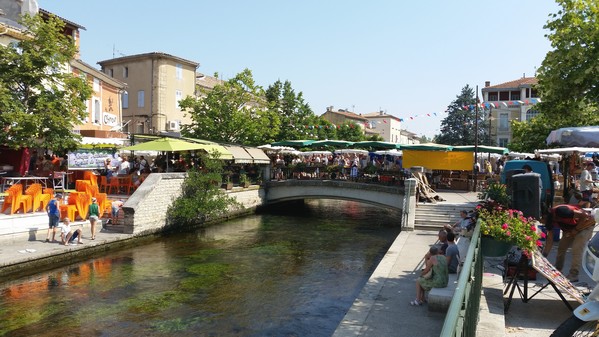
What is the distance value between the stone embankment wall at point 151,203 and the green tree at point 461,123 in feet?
136

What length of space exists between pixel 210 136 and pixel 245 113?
3.30m

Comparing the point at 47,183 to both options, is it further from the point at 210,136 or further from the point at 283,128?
the point at 283,128

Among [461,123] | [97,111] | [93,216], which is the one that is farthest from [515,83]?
[93,216]

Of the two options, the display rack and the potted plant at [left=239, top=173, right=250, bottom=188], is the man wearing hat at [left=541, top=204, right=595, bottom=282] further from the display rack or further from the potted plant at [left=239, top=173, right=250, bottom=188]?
the potted plant at [left=239, top=173, right=250, bottom=188]

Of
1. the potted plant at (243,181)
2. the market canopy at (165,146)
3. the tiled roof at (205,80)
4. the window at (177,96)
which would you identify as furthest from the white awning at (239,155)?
the tiled roof at (205,80)

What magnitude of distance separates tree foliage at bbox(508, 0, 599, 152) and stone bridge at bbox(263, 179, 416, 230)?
6555 mm

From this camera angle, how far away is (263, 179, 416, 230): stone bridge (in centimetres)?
2141

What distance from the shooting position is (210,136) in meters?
34.3

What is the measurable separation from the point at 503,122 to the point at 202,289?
62.3 metres

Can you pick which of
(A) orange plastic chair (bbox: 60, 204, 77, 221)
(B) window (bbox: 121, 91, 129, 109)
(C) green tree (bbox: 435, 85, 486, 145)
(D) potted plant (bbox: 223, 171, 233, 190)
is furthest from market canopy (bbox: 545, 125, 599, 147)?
(C) green tree (bbox: 435, 85, 486, 145)

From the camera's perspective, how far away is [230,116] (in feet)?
112

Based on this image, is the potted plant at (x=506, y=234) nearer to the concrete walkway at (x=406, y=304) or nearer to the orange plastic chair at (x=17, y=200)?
the concrete walkway at (x=406, y=304)

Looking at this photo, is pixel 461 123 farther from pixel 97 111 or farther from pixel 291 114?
pixel 97 111

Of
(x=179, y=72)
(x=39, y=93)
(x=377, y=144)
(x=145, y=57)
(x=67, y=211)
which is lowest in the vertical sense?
(x=67, y=211)
